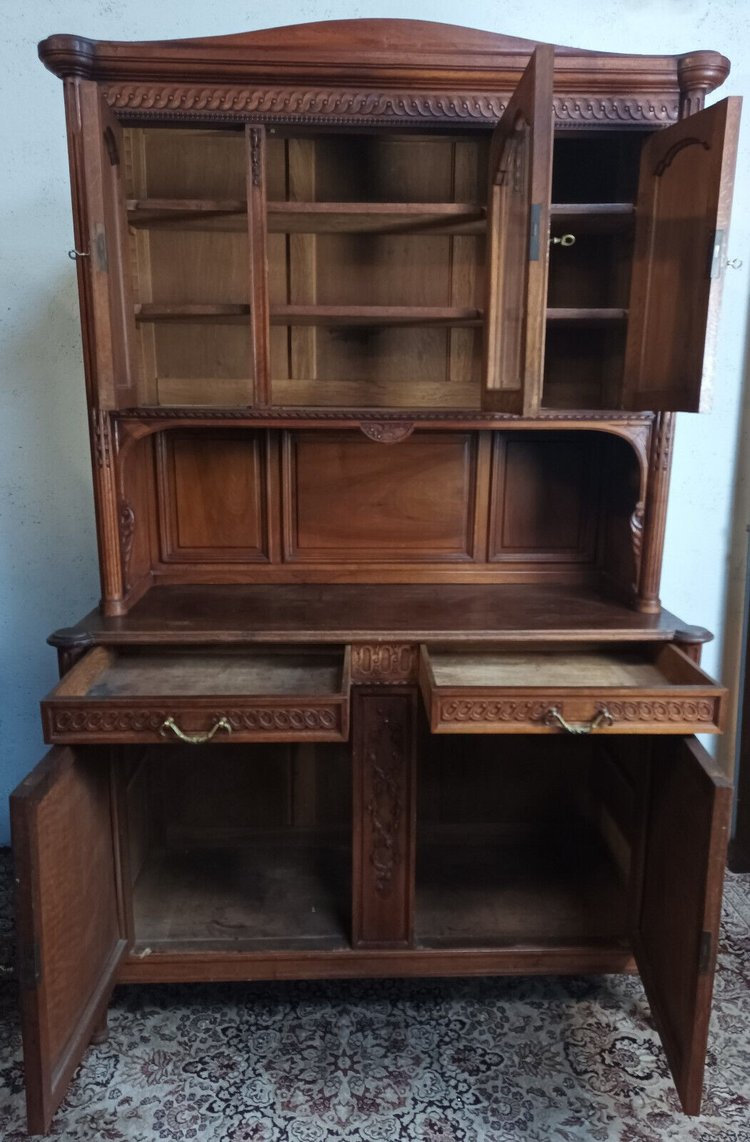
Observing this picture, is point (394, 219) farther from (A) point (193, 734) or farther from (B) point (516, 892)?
(B) point (516, 892)

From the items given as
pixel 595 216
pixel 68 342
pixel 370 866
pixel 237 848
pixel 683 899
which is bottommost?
pixel 237 848

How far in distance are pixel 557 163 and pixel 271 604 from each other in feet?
4.49

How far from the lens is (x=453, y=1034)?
6.05 ft

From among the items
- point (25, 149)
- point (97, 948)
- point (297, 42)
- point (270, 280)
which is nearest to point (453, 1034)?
point (97, 948)

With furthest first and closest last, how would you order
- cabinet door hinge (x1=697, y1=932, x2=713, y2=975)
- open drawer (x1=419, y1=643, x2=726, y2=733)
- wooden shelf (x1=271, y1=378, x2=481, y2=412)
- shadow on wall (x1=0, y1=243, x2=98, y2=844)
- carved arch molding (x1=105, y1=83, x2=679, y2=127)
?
shadow on wall (x1=0, y1=243, x2=98, y2=844) < wooden shelf (x1=271, y1=378, x2=481, y2=412) < carved arch molding (x1=105, y1=83, x2=679, y2=127) < open drawer (x1=419, y1=643, x2=726, y2=733) < cabinet door hinge (x1=697, y1=932, x2=713, y2=975)

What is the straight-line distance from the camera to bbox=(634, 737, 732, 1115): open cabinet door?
1.43 metres

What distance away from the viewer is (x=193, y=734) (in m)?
1.54

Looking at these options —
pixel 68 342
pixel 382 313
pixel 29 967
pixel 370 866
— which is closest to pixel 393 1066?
pixel 370 866

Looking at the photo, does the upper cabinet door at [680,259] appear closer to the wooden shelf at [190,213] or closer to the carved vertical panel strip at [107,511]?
the wooden shelf at [190,213]

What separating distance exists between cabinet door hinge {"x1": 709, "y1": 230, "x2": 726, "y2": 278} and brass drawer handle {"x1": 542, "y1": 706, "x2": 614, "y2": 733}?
90cm

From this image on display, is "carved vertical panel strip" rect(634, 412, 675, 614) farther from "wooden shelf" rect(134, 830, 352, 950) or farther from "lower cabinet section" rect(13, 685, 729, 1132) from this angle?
"wooden shelf" rect(134, 830, 352, 950)

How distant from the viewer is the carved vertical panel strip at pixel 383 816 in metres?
1.77

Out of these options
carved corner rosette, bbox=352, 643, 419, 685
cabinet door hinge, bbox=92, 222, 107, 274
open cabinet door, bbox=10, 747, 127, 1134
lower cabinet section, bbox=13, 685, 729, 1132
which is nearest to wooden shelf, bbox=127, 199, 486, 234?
cabinet door hinge, bbox=92, 222, 107, 274

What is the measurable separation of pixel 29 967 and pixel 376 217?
1771 mm
